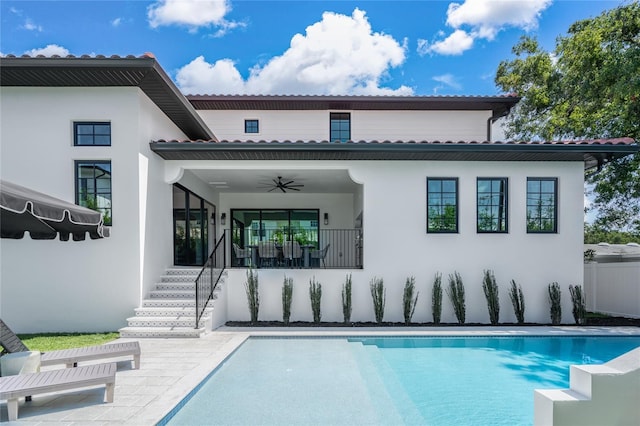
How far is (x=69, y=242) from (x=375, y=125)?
35.6 feet

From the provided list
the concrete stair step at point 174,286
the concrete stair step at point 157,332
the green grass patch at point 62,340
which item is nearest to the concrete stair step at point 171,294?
the concrete stair step at point 174,286

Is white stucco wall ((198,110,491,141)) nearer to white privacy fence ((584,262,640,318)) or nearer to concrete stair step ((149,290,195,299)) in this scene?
white privacy fence ((584,262,640,318))

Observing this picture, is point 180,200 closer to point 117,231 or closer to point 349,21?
point 117,231

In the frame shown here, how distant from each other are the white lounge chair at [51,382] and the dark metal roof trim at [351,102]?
11.5 meters

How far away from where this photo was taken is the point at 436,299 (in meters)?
9.30

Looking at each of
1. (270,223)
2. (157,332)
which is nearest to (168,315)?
(157,332)

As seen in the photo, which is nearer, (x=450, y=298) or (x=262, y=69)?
(x=450, y=298)

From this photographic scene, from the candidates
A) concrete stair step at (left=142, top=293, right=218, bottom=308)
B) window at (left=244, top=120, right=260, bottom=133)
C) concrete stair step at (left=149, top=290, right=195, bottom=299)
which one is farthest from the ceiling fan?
concrete stair step at (left=142, top=293, right=218, bottom=308)

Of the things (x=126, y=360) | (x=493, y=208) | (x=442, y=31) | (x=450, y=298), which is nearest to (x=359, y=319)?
(x=450, y=298)

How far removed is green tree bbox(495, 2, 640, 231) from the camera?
11.1 meters

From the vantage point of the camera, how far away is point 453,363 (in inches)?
264

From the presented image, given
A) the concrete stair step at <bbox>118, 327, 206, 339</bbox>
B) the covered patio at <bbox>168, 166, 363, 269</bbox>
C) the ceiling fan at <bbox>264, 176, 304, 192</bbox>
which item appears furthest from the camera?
the covered patio at <bbox>168, 166, 363, 269</bbox>

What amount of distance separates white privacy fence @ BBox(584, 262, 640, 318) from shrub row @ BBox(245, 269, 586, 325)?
1.99 meters

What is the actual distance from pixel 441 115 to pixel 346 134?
12.5 feet
